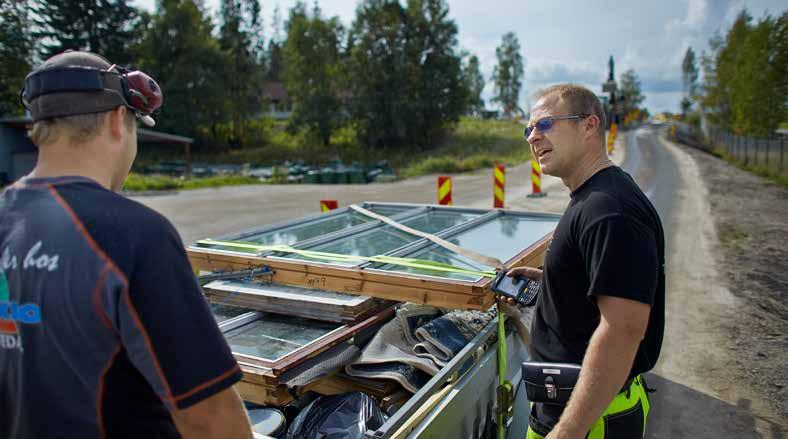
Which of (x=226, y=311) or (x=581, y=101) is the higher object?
(x=581, y=101)

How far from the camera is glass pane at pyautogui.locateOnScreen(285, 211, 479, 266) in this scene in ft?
13.0

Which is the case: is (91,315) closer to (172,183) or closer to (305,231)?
(305,231)

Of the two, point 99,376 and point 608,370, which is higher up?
point 99,376

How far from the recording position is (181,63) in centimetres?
4925

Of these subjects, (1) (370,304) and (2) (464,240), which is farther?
(2) (464,240)

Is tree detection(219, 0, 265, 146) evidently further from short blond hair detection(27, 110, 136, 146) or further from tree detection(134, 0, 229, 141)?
short blond hair detection(27, 110, 136, 146)

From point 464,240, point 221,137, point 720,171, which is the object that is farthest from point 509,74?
point 464,240

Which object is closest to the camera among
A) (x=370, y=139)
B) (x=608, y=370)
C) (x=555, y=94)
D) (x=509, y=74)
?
(x=608, y=370)

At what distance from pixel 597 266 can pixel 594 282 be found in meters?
0.06

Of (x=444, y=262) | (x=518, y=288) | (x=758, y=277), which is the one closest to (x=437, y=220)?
(x=444, y=262)

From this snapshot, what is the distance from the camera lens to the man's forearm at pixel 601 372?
1829mm

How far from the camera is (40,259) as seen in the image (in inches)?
48.9

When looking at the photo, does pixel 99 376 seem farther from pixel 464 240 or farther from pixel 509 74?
pixel 509 74

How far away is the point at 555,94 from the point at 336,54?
52.1 m
